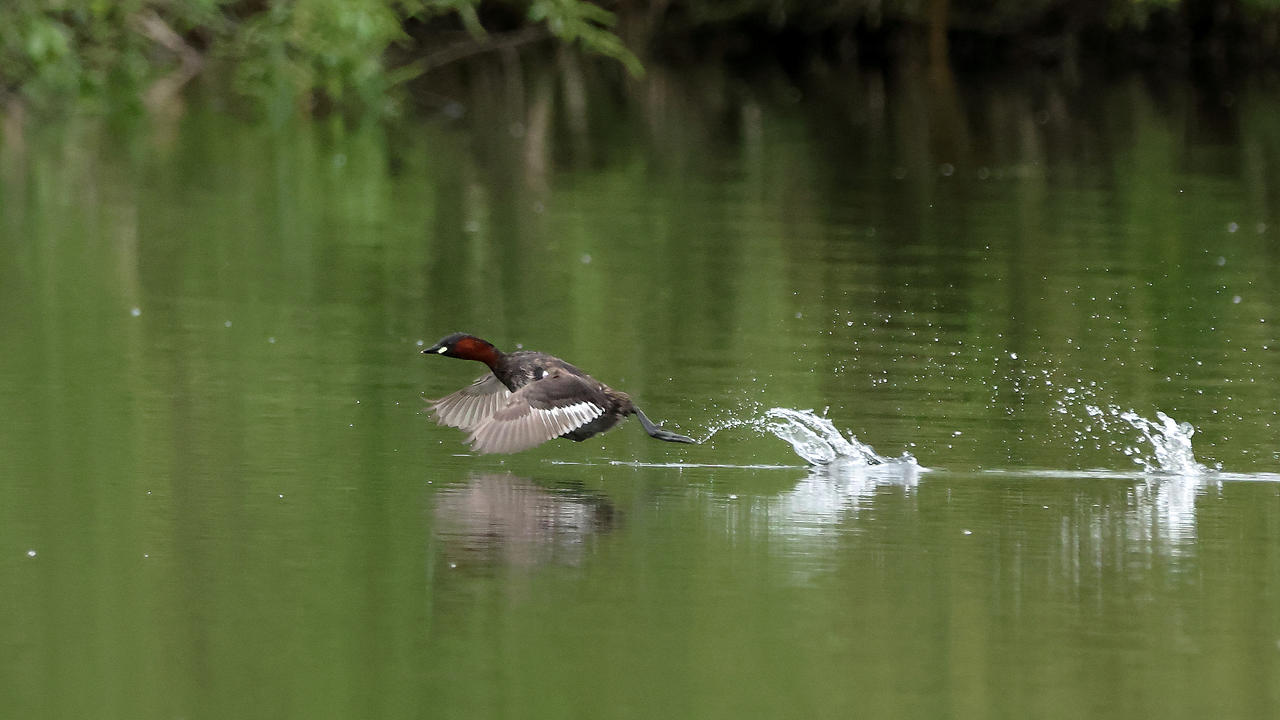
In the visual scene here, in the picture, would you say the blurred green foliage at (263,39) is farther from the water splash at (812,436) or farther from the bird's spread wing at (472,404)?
the bird's spread wing at (472,404)

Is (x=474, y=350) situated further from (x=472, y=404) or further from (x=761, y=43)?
(x=761, y=43)

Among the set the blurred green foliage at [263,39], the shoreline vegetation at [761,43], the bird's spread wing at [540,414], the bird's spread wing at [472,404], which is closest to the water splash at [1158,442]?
the bird's spread wing at [540,414]

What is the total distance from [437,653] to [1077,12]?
43.2 m

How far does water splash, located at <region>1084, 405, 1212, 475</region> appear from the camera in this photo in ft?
30.5

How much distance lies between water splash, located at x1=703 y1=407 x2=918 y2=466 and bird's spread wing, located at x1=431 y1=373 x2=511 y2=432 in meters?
1.00

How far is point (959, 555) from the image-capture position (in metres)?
7.53

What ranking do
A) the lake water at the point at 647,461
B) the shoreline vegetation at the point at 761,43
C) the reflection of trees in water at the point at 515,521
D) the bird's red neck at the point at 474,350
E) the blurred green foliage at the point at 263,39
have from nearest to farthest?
the lake water at the point at 647,461 < the reflection of trees in water at the point at 515,521 < the bird's red neck at the point at 474,350 < the blurred green foliage at the point at 263,39 < the shoreline vegetation at the point at 761,43

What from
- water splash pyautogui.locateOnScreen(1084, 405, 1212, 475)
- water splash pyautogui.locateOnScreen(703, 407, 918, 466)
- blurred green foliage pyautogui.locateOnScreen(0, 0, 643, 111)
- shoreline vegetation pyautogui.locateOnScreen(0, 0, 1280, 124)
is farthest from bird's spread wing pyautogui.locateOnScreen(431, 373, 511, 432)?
shoreline vegetation pyautogui.locateOnScreen(0, 0, 1280, 124)

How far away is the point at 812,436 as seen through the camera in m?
9.57

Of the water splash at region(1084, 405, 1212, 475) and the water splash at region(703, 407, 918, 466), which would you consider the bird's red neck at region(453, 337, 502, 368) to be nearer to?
the water splash at region(703, 407, 918, 466)

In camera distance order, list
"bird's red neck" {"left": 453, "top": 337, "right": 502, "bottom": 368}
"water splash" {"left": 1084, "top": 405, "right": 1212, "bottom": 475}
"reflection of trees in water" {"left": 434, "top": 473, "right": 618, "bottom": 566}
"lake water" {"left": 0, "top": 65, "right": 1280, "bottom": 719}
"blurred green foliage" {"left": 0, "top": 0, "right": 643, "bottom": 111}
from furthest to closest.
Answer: "blurred green foliage" {"left": 0, "top": 0, "right": 643, "bottom": 111}
"water splash" {"left": 1084, "top": 405, "right": 1212, "bottom": 475}
"bird's red neck" {"left": 453, "top": 337, "right": 502, "bottom": 368}
"reflection of trees in water" {"left": 434, "top": 473, "right": 618, "bottom": 566}
"lake water" {"left": 0, "top": 65, "right": 1280, "bottom": 719}

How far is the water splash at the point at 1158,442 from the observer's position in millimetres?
9281

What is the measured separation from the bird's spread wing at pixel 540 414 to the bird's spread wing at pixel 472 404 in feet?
1.31

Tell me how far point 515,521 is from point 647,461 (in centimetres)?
150
